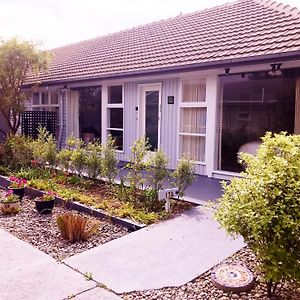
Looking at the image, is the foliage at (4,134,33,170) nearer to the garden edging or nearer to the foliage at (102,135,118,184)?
the garden edging

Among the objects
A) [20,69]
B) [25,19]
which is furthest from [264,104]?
[25,19]

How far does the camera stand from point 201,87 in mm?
8812

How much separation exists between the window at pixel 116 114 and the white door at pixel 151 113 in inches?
35.9

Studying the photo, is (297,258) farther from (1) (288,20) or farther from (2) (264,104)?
(1) (288,20)

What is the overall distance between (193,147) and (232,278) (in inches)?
231

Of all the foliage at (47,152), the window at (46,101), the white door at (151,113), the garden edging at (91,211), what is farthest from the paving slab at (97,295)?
the window at (46,101)

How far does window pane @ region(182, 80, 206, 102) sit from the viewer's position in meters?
8.80

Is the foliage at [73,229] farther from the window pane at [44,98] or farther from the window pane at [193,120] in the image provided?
the window pane at [44,98]

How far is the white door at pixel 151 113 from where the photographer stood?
9906mm

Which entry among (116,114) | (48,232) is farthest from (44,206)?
(116,114)

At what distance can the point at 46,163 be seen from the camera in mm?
9031

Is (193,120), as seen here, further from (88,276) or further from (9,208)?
(88,276)

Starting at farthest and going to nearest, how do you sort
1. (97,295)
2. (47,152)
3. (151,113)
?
(151,113) → (47,152) → (97,295)

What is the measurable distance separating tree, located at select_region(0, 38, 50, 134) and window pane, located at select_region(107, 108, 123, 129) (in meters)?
3.39
